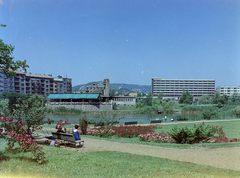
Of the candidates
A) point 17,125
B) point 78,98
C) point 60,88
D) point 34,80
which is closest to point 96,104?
point 78,98

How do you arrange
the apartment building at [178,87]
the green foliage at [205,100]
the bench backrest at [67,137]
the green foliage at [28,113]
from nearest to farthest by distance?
the green foliage at [28,113], the bench backrest at [67,137], the green foliage at [205,100], the apartment building at [178,87]

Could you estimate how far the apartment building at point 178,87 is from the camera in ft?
466

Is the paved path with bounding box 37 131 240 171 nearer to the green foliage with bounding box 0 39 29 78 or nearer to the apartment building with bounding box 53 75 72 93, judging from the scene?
the green foliage with bounding box 0 39 29 78

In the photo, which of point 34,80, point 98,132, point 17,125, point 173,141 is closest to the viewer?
point 17,125

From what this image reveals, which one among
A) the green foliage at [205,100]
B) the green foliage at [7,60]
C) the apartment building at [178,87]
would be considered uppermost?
the apartment building at [178,87]

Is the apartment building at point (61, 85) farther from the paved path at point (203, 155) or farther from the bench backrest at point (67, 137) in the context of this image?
the paved path at point (203, 155)

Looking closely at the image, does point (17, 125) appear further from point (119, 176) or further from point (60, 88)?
point (60, 88)

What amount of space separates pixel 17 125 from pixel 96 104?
187 ft

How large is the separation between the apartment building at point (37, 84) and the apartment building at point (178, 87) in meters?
64.9

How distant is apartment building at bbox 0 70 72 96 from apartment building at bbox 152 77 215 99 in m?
64.9

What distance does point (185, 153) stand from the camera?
8266 mm

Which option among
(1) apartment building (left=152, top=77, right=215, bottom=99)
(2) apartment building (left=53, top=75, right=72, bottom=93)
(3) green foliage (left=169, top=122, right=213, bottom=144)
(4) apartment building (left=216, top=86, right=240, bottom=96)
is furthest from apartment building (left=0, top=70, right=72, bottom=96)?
(4) apartment building (left=216, top=86, right=240, bottom=96)

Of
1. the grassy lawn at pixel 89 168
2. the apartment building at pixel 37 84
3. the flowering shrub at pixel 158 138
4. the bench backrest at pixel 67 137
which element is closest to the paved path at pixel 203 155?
the bench backrest at pixel 67 137

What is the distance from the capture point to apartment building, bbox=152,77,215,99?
142000 mm
